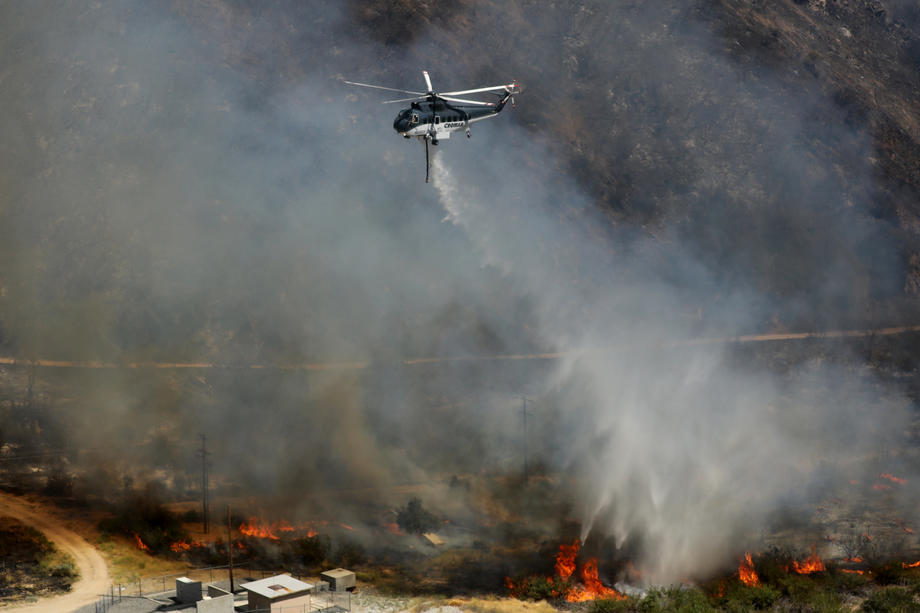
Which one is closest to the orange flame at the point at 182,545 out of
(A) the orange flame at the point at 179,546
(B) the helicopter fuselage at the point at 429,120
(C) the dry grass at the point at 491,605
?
(A) the orange flame at the point at 179,546

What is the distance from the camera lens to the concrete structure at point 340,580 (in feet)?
207

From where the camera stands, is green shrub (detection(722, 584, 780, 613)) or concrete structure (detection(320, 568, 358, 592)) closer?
green shrub (detection(722, 584, 780, 613))

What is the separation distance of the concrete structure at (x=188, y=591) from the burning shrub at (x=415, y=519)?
20.7 meters

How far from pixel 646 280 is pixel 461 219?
23.2 m

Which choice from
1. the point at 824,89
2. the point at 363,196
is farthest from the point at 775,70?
the point at 363,196

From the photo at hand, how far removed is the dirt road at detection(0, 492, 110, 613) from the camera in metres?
61.1

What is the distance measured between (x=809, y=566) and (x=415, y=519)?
29.0 meters

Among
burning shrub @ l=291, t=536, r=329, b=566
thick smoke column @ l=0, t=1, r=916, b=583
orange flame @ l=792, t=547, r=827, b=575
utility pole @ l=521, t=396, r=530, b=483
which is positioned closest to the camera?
orange flame @ l=792, t=547, r=827, b=575

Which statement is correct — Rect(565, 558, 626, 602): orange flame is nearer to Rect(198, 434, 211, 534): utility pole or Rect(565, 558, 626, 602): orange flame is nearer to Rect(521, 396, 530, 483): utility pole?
Rect(521, 396, 530, 483): utility pole

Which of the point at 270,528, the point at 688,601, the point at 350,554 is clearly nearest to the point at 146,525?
the point at 270,528

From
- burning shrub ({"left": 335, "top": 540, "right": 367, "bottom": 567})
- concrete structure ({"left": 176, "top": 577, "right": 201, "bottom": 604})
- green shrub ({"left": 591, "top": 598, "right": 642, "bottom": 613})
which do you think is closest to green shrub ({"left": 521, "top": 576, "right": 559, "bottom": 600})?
green shrub ({"left": 591, "top": 598, "right": 642, "bottom": 613})

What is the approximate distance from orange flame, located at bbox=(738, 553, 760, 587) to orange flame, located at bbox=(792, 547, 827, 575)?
3.04 meters

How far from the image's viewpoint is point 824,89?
5246 inches

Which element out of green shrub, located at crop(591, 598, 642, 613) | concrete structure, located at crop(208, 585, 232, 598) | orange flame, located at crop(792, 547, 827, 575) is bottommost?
orange flame, located at crop(792, 547, 827, 575)
